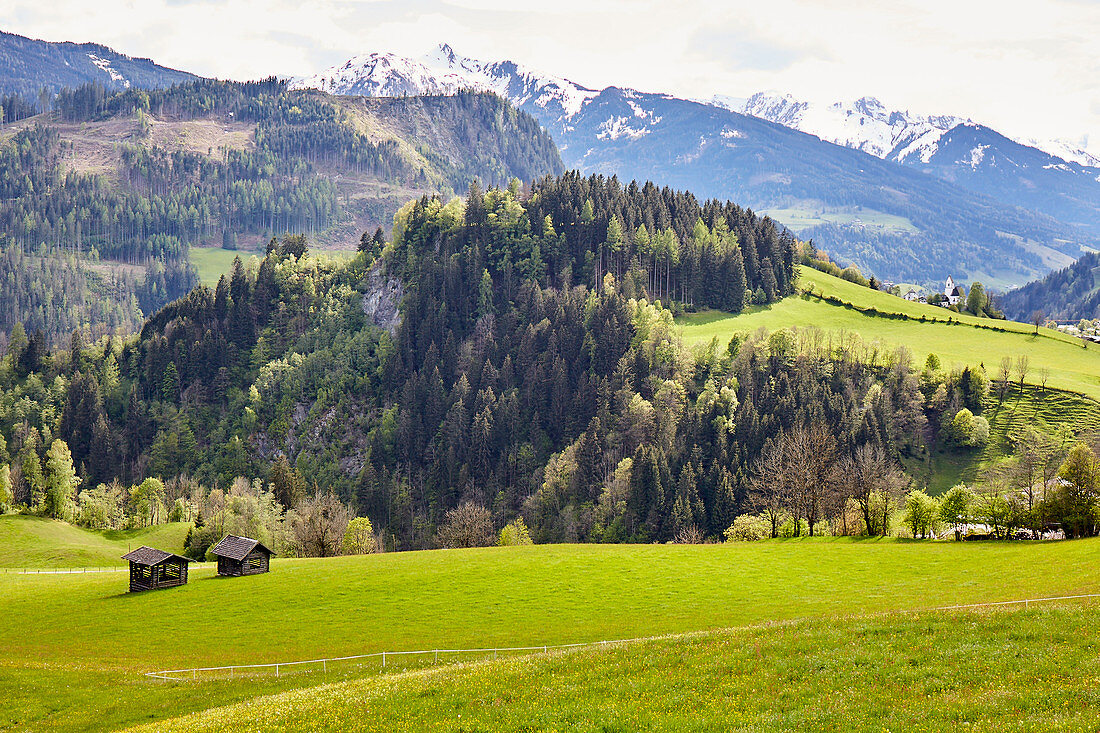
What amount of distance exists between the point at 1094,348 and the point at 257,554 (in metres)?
177

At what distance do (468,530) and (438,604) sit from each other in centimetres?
6258

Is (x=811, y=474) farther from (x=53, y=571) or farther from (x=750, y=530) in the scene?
(x=53, y=571)

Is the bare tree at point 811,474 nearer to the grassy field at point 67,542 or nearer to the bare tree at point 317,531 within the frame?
the bare tree at point 317,531

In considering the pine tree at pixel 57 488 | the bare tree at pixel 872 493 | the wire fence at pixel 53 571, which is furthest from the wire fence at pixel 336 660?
the pine tree at pixel 57 488

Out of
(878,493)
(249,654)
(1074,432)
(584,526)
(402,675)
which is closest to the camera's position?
(402,675)

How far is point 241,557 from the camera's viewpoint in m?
76.9

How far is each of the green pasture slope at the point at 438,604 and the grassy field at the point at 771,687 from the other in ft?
7.68

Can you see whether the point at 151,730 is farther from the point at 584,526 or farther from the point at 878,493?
the point at 584,526

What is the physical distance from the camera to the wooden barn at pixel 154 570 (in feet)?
243

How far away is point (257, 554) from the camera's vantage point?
79.4 m

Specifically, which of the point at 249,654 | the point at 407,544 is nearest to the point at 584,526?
the point at 407,544

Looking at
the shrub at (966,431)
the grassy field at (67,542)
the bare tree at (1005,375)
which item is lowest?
the grassy field at (67,542)

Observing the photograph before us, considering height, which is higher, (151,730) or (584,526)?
(151,730)

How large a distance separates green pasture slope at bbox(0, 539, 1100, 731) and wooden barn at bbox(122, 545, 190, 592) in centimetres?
175
